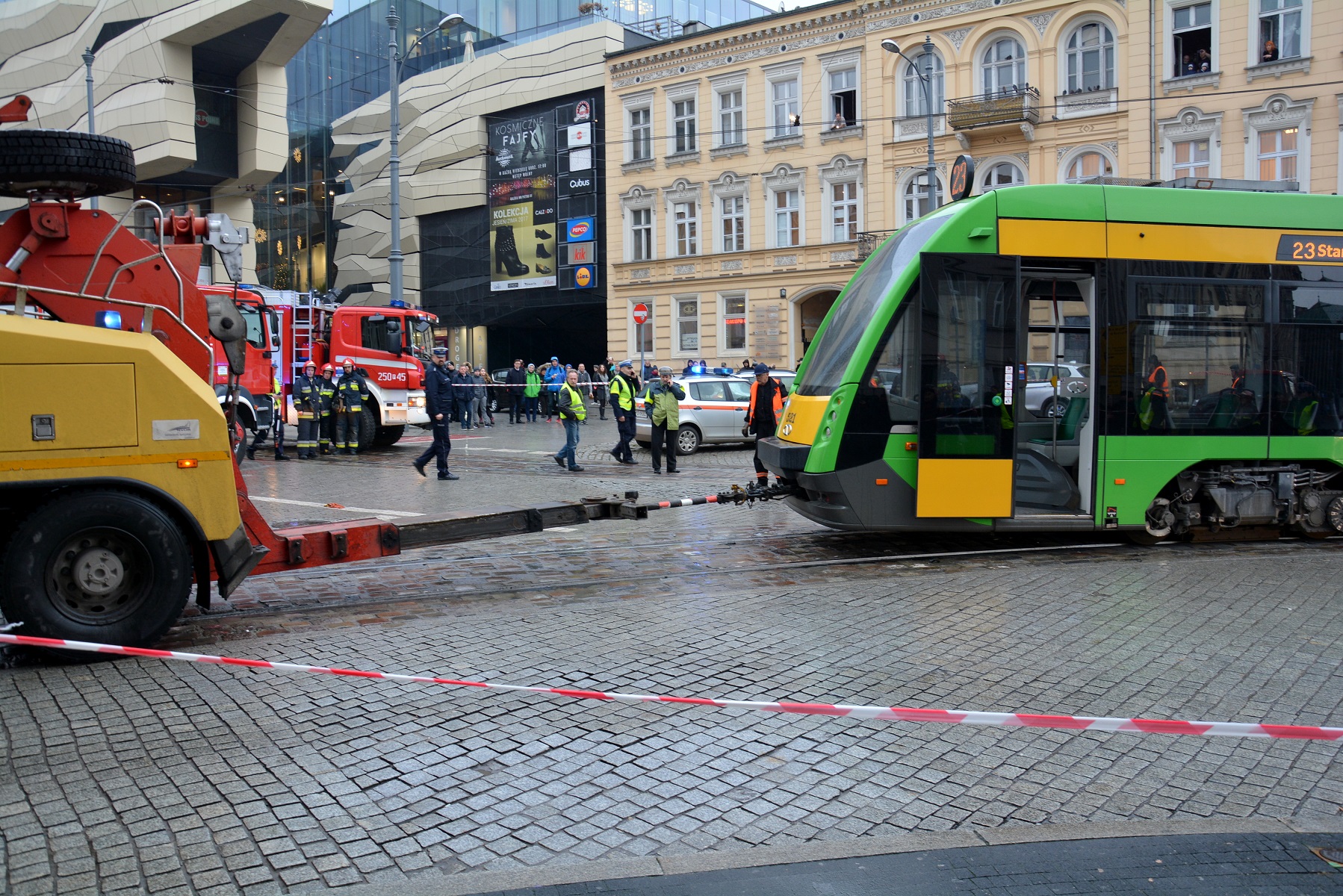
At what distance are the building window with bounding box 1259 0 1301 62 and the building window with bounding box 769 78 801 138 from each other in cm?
1449

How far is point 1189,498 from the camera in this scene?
957 centimetres

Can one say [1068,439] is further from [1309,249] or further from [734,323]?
[734,323]

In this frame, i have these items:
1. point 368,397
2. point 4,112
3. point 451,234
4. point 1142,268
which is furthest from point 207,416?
point 451,234

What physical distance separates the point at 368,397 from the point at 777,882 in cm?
1988

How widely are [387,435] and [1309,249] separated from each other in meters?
18.2

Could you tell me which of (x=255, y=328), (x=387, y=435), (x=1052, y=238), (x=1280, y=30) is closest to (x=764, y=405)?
(x=1052, y=238)

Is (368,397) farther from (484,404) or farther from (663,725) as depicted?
(663,725)

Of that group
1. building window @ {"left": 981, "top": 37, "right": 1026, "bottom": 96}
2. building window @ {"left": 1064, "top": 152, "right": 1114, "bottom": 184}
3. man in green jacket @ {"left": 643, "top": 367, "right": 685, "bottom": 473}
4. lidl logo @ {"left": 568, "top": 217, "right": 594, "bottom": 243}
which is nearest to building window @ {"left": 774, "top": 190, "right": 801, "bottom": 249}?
building window @ {"left": 981, "top": 37, "right": 1026, "bottom": 96}

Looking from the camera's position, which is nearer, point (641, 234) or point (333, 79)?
point (641, 234)

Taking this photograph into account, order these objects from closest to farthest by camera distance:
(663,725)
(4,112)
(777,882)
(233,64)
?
1. (777,882)
2. (663,725)
3. (4,112)
4. (233,64)

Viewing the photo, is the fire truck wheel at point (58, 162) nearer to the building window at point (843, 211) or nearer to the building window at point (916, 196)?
the building window at point (916, 196)

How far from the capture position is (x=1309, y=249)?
9.56 meters

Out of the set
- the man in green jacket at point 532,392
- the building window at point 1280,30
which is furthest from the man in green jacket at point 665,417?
the building window at point 1280,30

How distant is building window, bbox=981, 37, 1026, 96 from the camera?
3225 cm
